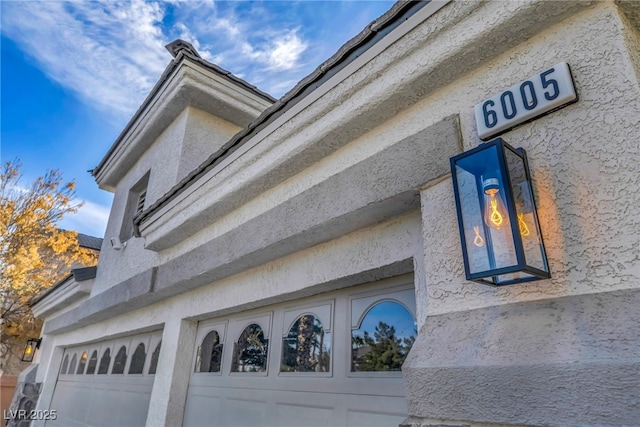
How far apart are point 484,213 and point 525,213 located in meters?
0.17

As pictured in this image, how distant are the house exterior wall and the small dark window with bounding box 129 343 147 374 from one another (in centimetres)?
316

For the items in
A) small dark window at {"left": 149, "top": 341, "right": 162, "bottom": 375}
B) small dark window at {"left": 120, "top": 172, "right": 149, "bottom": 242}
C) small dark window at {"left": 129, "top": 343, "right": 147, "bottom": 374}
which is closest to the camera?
small dark window at {"left": 149, "top": 341, "right": 162, "bottom": 375}

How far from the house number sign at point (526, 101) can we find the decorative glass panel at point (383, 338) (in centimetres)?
142

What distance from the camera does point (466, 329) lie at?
1.63m

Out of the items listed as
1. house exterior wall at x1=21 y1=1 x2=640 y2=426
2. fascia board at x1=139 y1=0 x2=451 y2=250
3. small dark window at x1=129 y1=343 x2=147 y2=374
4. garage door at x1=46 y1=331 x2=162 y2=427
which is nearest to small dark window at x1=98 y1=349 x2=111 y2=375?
garage door at x1=46 y1=331 x2=162 y2=427

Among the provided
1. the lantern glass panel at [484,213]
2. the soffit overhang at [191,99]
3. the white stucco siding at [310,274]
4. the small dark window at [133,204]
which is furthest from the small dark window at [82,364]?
the lantern glass panel at [484,213]

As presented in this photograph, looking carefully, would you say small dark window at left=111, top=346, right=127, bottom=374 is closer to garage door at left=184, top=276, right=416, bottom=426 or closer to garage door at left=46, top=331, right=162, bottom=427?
garage door at left=46, top=331, right=162, bottom=427

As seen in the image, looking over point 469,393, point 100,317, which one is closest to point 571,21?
point 469,393

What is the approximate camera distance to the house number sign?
65.1 inches

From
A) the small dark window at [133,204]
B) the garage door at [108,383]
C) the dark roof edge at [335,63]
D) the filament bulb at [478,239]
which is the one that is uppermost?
the small dark window at [133,204]

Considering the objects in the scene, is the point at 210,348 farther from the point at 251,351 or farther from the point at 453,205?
the point at 453,205

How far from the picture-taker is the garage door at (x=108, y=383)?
5.46m

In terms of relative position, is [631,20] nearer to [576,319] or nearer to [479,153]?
[479,153]

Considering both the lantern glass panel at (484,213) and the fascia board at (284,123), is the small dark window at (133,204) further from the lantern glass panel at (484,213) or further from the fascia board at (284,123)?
the lantern glass panel at (484,213)
